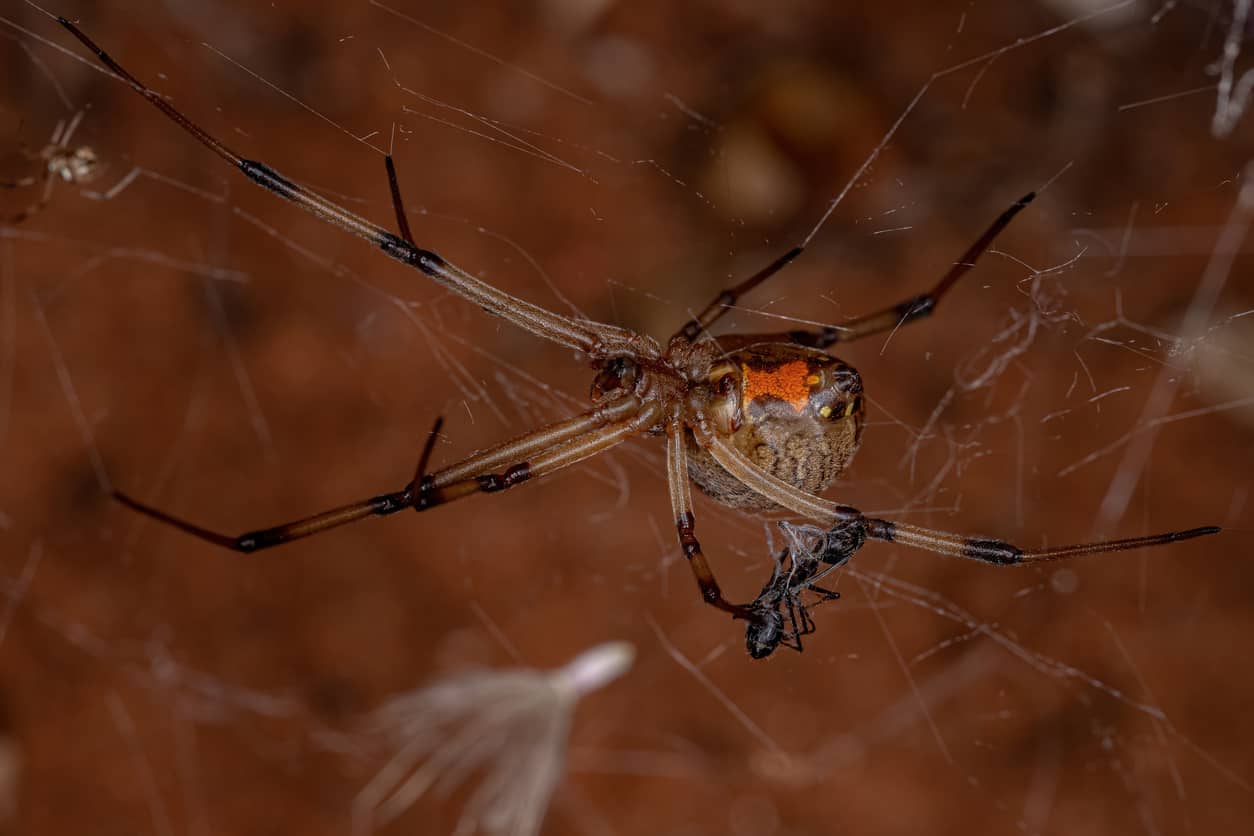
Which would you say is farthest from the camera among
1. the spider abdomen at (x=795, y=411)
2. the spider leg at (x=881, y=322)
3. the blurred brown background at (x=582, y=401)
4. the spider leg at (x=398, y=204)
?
the blurred brown background at (x=582, y=401)

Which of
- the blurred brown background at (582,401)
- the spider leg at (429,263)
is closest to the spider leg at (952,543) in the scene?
the spider leg at (429,263)

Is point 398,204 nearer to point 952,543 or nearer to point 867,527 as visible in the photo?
point 867,527

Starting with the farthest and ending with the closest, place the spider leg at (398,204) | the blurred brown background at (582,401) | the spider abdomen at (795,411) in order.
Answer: the blurred brown background at (582,401) → the spider abdomen at (795,411) → the spider leg at (398,204)

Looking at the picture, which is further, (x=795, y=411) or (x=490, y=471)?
(x=490, y=471)

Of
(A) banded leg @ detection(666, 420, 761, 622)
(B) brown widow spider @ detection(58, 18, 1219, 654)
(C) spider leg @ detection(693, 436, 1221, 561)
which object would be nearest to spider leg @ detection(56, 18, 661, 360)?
(B) brown widow spider @ detection(58, 18, 1219, 654)

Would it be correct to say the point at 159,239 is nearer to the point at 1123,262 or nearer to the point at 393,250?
the point at 393,250

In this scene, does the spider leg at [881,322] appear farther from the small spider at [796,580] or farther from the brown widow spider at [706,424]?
the small spider at [796,580]

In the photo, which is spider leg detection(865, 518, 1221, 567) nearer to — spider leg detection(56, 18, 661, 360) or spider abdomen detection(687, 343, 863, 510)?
spider abdomen detection(687, 343, 863, 510)

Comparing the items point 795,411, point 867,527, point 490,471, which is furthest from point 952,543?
point 490,471
